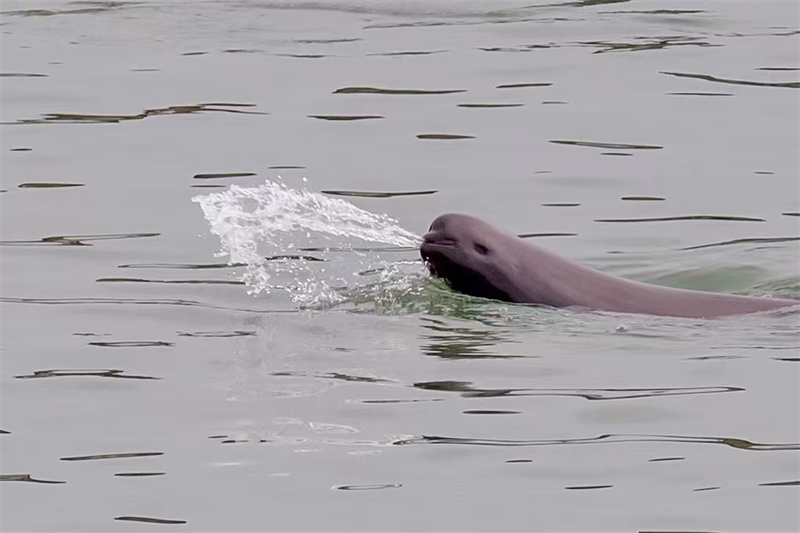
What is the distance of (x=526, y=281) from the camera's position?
25.5 ft

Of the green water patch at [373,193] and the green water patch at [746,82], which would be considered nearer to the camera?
the green water patch at [373,193]

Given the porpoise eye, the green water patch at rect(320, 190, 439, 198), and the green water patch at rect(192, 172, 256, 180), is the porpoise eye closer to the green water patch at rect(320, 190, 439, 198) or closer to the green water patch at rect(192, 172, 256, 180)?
the green water patch at rect(320, 190, 439, 198)

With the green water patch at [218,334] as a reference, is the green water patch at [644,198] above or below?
above

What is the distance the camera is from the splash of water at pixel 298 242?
8.47 m

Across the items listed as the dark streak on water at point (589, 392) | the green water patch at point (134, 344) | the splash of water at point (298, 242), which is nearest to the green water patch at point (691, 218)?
the splash of water at point (298, 242)

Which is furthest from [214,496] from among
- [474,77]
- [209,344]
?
[474,77]

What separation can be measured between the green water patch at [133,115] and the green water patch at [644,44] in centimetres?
332

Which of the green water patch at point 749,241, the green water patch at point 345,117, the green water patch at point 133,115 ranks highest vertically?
the green water patch at point 133,115

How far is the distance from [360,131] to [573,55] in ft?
9.25

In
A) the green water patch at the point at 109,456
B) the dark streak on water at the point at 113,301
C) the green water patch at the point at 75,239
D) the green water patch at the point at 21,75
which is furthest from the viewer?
the green water patch at the point at 21,75

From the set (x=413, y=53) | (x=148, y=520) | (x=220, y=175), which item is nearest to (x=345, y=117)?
(x=220, y=175)

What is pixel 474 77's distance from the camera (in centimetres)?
1346

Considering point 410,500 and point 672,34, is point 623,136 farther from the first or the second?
point 410,500

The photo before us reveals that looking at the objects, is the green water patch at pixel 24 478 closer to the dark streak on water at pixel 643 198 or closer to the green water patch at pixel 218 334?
the green water patch at pixel 218 334
